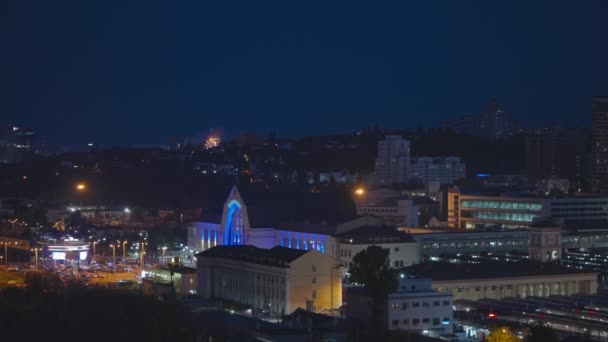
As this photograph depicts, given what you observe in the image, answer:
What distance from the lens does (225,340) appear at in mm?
14891

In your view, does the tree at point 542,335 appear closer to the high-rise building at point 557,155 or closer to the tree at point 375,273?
the tree at point 375,273

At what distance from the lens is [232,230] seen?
26.0 metres

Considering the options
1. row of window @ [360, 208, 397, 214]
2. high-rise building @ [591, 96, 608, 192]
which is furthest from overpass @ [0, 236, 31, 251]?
high-rise building @ [591, 96, 608, 192]

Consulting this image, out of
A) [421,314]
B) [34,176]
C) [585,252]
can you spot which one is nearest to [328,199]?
[585,252]

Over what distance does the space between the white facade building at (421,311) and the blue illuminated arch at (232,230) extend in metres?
9.65

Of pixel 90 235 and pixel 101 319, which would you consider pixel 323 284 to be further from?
pixel 90 235

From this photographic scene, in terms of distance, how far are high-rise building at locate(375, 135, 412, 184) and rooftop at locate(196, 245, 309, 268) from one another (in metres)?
22.2

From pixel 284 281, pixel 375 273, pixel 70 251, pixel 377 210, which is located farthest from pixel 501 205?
pixel 375 273

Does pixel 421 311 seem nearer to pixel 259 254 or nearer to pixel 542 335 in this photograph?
pixel 542 335

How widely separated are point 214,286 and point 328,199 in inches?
264

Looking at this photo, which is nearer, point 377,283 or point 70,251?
point 377,283

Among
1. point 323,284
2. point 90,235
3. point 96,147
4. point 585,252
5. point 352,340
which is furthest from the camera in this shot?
point 96,147

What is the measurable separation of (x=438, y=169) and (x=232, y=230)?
63.7 ft

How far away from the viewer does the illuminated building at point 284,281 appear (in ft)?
61.0
